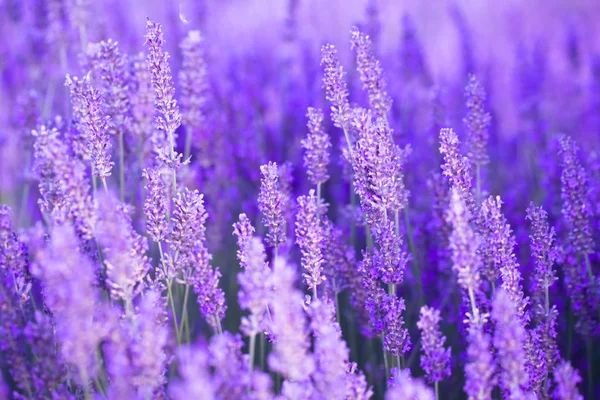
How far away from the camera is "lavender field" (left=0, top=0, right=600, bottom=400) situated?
1373 millimetres

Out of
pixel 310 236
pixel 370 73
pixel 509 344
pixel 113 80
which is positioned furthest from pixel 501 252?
pixel 113 80

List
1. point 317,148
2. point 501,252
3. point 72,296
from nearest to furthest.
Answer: point 72,296
point 501,252
point 317,148

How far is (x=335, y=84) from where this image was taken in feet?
6.46

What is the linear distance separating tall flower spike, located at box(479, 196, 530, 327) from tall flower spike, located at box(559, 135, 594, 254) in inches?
9.9

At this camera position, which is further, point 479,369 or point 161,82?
point 161,82

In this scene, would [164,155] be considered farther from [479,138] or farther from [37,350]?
[479,138]

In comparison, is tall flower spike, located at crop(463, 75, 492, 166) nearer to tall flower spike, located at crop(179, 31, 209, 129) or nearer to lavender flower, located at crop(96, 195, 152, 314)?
tall flower spike, located at crop(179, 31, 209, 129)

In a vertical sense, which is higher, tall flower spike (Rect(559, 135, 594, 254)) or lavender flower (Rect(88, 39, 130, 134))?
lavender flower (Rect(88, 39, 130, 134))

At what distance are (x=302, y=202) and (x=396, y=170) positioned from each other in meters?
0.37

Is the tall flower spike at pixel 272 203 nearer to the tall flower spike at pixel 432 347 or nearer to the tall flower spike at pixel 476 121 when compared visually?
the tall flower spike at pixel 432 347

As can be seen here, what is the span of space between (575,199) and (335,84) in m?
0.79

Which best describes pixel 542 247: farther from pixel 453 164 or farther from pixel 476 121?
pixel 476 121

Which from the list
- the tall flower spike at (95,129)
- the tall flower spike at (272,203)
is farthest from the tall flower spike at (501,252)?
the tall flower spike at (95,129)

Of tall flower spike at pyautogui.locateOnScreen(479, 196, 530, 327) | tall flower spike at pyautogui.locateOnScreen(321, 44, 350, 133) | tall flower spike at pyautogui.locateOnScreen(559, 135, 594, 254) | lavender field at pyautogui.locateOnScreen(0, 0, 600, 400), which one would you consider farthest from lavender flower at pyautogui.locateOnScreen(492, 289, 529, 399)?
tall flower spike at pyautogui.locateOnScreen(321, 44, 350, 133)
